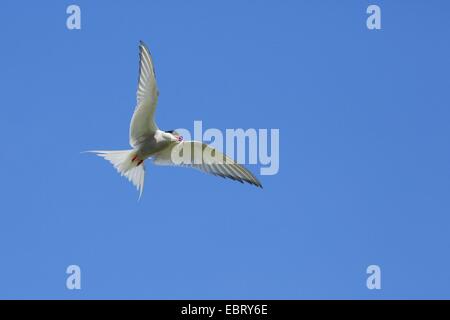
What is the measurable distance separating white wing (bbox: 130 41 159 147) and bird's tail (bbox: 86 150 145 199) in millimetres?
224

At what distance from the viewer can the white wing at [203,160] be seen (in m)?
9.16

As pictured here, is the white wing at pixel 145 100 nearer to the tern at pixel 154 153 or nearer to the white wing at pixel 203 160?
the tern at pixel 154 153

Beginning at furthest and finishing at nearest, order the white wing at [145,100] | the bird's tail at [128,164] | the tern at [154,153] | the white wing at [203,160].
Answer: the bird's tail at [128,164]
the white wing at [203,160]
the tern at [154,153]
the white wing at [145,100]

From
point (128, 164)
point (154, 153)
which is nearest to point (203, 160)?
point (154, 153)

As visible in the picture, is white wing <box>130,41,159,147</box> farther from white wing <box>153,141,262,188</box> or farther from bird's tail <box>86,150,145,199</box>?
white wing <box>153,141,262,188</box>

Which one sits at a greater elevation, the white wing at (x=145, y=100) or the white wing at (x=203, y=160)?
the white wing at (x=145, y=100)

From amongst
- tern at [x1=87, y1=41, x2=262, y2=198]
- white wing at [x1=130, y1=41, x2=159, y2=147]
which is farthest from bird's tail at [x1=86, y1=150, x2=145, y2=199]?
white wing at [x1=130, y1=41, x2=159, y2=147]

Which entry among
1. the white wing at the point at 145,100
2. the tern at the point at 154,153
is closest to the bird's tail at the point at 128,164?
the tern at the point at 154,153

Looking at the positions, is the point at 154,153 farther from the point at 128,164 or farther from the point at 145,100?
the point at 145,100

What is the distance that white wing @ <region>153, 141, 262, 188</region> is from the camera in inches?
361

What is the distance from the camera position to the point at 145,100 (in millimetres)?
8859

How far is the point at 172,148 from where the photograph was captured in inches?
365

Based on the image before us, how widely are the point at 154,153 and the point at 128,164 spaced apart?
12.9 inches
